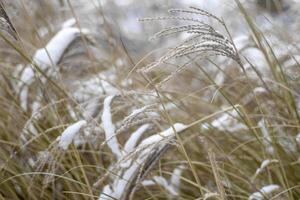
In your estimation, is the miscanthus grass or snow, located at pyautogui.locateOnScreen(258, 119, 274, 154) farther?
snow, located at pyautogui.locateOnScreen(258, 119, 274, 154)

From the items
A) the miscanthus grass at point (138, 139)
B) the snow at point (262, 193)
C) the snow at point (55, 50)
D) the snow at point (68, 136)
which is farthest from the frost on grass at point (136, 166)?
the snow at point (55, 50)

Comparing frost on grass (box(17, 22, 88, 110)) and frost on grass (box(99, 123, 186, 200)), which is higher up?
frost on grass (box(17, 22, 88, 110))

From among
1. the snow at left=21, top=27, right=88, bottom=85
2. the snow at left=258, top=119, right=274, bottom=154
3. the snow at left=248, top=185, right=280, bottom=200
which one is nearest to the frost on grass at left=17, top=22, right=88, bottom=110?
the snow at left=21, top=27, right=88, bottom=85

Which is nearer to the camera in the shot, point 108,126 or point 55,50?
point 108,126

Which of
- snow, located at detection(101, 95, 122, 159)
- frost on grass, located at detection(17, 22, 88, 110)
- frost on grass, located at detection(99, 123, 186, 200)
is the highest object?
frost on grass, located at detection(17, 22, 88, 110)

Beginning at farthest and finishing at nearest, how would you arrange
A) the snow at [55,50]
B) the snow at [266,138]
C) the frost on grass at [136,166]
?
the snow at [55,50] < the snow at [266,138] < the frost on grass at [136,166]

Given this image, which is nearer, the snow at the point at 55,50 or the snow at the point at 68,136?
the snow at the point at 68,136

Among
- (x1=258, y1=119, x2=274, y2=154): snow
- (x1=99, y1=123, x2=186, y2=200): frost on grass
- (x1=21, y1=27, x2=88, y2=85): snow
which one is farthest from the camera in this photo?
(x1=21, y1=27, x2=88, y2=85): snow

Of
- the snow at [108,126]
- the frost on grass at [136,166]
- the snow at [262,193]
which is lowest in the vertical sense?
the snow at [262,193]

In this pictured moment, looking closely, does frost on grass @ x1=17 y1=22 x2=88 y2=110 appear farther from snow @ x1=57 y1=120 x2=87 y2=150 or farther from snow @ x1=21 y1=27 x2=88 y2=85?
Answer: snow @ x1=57 y1=120 x2=87 y2=150

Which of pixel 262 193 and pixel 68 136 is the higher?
pixel 68 136

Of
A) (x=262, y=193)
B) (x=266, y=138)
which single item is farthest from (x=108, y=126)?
(x=266, y=138)

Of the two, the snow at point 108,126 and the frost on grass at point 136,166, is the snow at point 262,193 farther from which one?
the snow at point 108,126

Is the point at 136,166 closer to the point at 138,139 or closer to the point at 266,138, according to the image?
the point at 138,139
